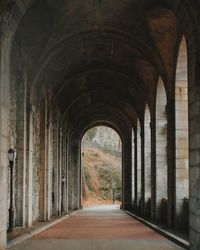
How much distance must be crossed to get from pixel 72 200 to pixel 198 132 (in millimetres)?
28031

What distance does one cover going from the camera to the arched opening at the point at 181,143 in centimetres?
1759

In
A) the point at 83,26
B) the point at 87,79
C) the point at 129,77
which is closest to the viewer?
the point at 83,26

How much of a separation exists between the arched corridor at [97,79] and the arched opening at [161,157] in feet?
0.14

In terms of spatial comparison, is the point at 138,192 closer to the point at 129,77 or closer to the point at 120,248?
the point at 129,77

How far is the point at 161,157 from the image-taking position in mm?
22719

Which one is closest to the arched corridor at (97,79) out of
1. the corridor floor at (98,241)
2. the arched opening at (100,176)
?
the corridor floor at (98,241)

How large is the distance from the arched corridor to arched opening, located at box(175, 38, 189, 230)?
1.3 inches

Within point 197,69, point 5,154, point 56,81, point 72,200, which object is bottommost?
point 72,200

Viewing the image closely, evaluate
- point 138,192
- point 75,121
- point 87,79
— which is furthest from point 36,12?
point 75,121

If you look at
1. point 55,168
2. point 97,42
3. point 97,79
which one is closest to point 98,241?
point 97,42

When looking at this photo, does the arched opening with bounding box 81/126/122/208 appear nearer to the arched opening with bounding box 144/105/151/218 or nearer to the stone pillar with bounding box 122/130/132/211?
the stone pillar with bounding box 122/130/132/211

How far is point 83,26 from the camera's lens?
19641mm

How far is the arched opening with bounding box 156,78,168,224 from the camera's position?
2245cm

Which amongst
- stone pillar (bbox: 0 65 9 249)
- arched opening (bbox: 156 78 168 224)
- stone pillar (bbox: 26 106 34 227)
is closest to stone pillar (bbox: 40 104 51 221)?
stone pillar (bbox: 26 106 34 227)
